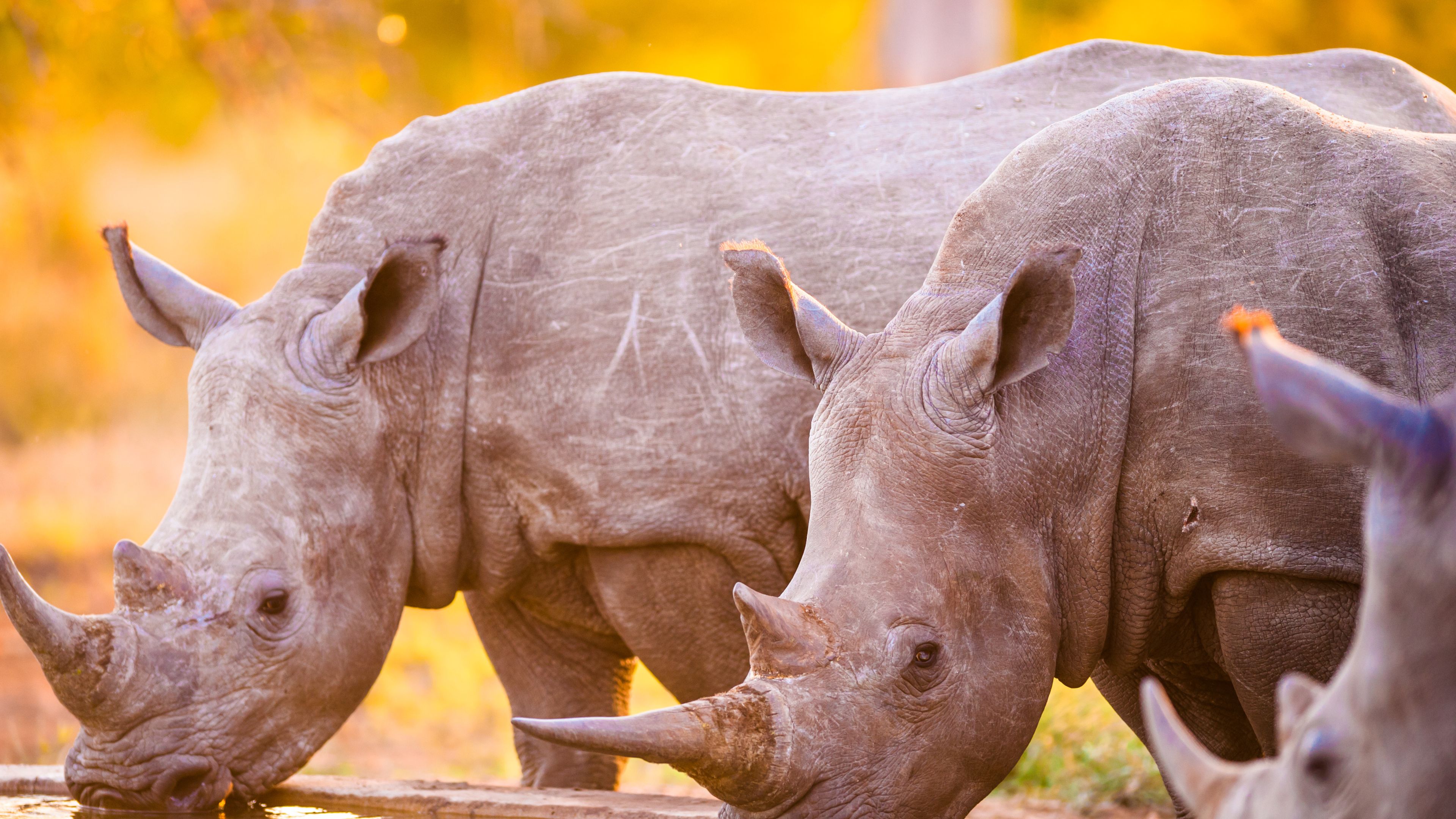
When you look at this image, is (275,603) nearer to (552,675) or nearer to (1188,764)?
(552,675)

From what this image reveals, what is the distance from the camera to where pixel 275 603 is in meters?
4.86

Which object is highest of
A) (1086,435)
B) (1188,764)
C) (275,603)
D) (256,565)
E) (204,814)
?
(1086,435)

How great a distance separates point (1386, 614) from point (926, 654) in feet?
4.72

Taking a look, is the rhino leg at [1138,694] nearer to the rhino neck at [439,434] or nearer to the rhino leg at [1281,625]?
the rhino leg at [1281,625]

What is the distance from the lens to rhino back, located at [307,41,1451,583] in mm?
4883

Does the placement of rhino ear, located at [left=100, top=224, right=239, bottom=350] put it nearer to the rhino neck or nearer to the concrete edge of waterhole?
the rhino neck

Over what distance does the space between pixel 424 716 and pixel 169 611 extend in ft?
14.0

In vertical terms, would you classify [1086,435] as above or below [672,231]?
below

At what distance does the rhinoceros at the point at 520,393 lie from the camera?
15.7 ft

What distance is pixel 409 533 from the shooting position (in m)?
5.21

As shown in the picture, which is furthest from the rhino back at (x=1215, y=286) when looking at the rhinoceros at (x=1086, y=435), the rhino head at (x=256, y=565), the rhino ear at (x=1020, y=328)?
the rhino head at (x=256, y=565)

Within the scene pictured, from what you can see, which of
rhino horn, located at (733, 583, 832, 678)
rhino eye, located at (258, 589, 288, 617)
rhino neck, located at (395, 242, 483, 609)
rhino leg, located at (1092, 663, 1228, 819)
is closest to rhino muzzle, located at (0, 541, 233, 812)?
rhino eye, located at (258, 589, 288, 617)

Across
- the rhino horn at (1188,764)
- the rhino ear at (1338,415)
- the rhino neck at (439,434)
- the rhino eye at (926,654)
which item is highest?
the rhino neck at (439,434)

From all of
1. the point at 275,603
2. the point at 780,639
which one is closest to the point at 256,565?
the point at 275,603
